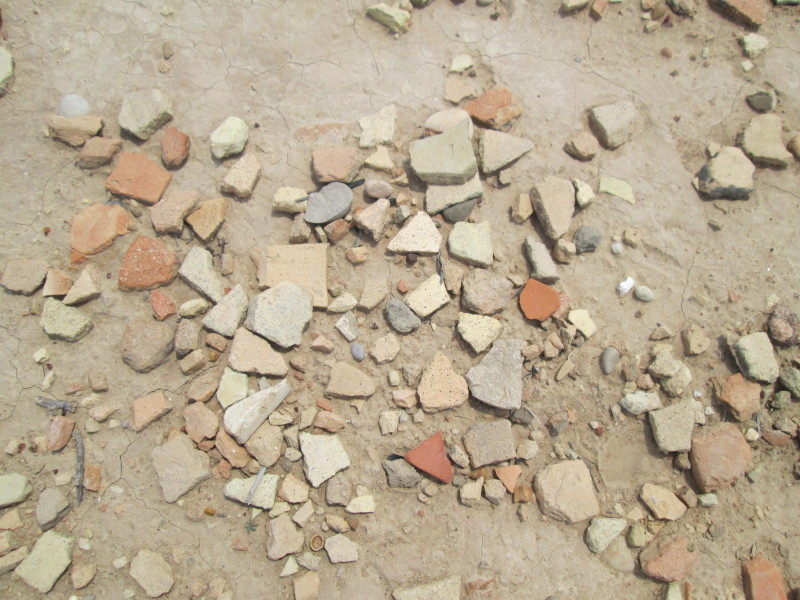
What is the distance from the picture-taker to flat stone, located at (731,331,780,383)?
87.2 inches

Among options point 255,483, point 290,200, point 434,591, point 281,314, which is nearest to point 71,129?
point 290,200

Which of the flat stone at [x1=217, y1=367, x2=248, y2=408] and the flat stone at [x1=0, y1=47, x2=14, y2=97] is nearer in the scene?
the flat stone at [x1=217, y1=367, x2=248, y2=408]

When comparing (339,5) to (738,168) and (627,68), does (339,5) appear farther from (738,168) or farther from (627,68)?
(738,168)

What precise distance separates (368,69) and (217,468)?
82.9 inches

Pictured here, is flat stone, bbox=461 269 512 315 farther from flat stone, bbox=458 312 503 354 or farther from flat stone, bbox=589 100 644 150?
flat stone, bbox=589 100 644 150

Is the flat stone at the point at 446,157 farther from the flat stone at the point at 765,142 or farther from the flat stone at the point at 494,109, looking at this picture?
the flat stone at the point at 765,142

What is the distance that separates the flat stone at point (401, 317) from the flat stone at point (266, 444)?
67 centimetres

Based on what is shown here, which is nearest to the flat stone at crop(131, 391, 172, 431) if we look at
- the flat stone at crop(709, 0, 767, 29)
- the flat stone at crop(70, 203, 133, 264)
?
the flat stone at crop(70, 203, 133, 264)

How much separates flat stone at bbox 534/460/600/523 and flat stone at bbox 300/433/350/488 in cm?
84

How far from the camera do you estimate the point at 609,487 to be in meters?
2.13

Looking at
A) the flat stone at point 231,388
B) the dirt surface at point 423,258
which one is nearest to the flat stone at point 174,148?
the dirt surface at point 423,258

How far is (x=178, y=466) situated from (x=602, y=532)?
1.77 metres

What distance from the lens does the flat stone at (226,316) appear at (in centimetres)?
215

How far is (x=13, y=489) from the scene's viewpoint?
6.38 ft
